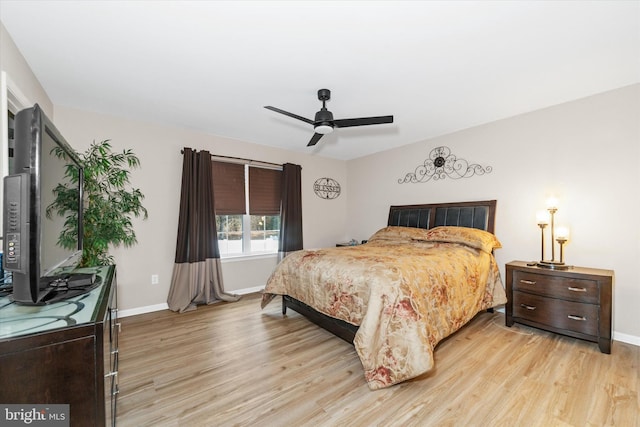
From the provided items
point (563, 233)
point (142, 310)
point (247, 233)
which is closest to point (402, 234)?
point (563, 233)

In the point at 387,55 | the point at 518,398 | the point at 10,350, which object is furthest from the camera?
the point at 387,55

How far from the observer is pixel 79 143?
3.00 m

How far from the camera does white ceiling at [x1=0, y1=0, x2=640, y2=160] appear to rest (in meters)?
1.62

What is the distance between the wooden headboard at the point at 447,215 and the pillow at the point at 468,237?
0.24 m

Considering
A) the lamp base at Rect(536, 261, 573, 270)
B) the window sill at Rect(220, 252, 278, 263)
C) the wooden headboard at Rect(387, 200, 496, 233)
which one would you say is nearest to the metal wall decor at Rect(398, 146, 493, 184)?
the wooden headboard at Rect(387, 200, 496, 233)

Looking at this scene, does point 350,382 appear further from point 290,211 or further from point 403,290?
point 290,211

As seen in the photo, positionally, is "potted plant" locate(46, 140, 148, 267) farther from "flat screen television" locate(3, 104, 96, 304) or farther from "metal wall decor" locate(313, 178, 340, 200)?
"metal wall decor" locate(313, 178, 340, 200)

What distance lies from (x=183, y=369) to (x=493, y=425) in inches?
83.6

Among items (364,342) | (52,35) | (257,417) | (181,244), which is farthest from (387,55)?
(181,244)

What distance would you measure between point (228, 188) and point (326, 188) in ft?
6.16

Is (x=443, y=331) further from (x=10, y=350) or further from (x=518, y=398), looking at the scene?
(x=10, y=350)

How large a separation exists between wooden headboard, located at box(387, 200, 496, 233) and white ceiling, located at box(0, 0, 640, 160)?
1.17 meters

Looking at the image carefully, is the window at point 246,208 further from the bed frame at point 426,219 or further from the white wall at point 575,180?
the white wall at point 575,180

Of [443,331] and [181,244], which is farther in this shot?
[181,244]
